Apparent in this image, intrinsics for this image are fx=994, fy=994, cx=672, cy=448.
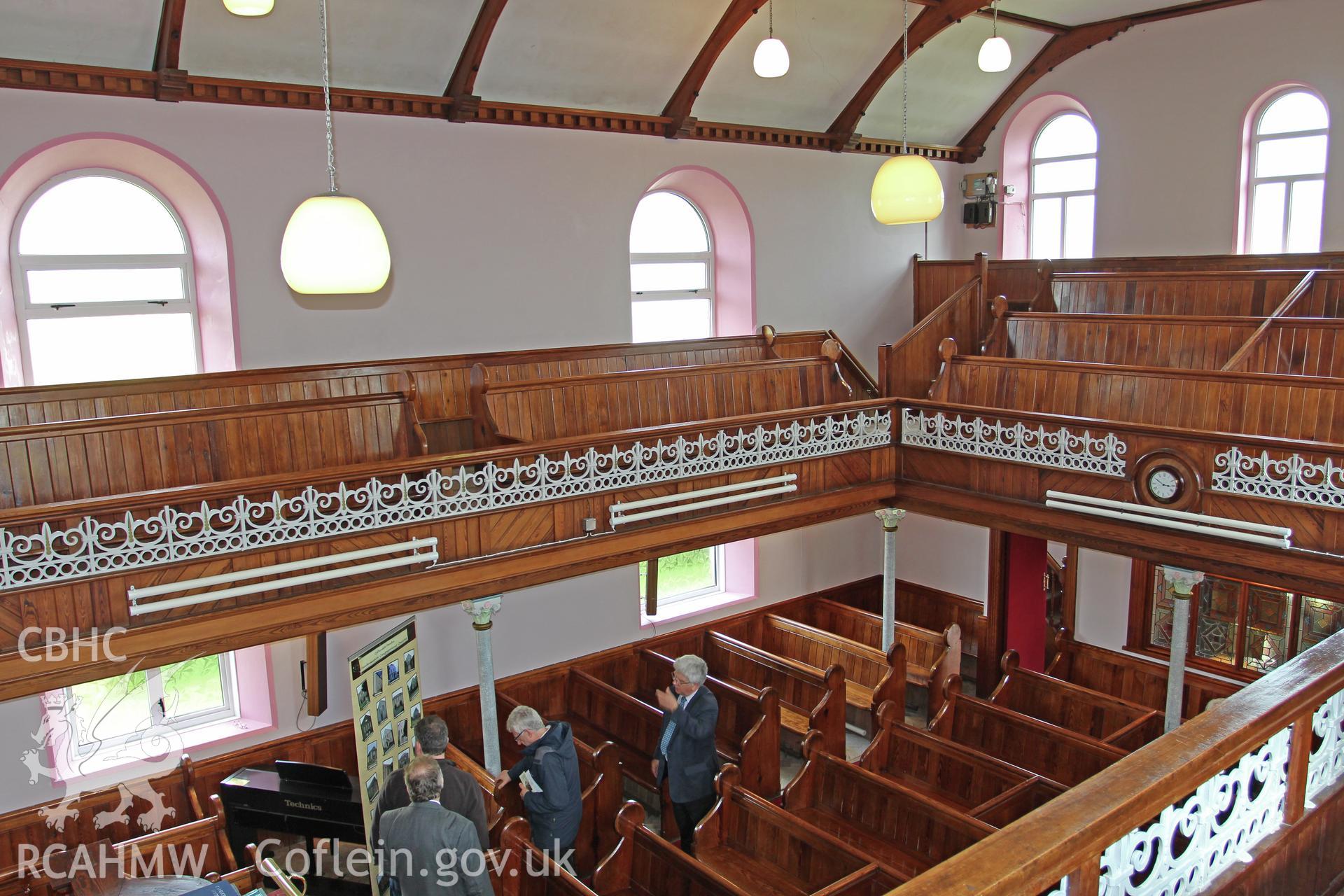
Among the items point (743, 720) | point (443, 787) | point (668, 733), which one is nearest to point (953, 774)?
point (743, 720)

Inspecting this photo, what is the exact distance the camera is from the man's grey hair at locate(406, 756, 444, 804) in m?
4.94

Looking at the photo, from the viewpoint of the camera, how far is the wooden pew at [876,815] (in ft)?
20.2

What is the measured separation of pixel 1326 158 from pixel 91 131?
455 inches

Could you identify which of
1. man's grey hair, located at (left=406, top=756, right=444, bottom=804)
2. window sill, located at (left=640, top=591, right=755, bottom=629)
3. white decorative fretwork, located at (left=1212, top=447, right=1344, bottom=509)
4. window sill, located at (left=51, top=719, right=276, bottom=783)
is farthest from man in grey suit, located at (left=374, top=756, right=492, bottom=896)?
window sill, located at (left=640, top=591, right=755, bottom=629)

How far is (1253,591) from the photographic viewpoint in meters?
10.3

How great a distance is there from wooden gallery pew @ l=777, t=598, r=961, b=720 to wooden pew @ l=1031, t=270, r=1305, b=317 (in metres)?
3.61

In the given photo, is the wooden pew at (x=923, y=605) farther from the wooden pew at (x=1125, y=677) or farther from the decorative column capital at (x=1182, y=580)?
the decorative column capital at (x=1182, y=580)

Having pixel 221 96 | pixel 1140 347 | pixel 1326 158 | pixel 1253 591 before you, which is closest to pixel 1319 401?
pixel 1140 347

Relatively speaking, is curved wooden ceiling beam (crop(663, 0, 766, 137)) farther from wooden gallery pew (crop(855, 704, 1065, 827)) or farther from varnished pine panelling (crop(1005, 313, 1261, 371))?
wooden gallery pew (crop(855, 704, 1065, 827))

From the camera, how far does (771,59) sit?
8.57 metres

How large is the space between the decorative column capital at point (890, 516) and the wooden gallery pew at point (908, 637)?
118 centimetres

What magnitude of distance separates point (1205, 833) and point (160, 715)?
28.0ft

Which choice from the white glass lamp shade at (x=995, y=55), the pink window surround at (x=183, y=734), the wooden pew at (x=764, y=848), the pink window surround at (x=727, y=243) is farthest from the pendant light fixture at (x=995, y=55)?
the pink window surround at (x=183, y=734)

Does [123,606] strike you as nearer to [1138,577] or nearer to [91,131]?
[91,131]
